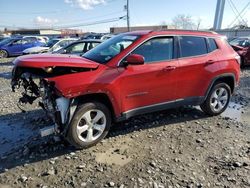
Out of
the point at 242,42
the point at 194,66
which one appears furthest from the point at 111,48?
the point at 242,42

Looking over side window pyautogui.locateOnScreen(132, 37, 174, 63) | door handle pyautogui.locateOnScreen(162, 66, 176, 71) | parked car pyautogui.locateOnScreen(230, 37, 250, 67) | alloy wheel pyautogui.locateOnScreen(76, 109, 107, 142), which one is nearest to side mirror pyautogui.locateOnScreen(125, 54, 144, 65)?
side window pyautogui.locateOnScreen(132, 37, 174, 63)

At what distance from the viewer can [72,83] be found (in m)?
4.52

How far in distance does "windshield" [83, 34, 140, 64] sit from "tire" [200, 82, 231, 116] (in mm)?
2305

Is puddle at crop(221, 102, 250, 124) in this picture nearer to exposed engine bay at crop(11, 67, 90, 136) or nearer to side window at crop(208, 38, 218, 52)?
side window at crop(208, 38, 218, 52)

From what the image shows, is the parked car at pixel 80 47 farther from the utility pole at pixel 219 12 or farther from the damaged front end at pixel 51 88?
the utility pole at pixel 219 12

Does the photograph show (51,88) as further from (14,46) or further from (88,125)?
(14,46)

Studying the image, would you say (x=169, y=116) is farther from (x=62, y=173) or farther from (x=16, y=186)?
(x=16, y=186)

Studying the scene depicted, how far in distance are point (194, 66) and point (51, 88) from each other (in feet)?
9.71

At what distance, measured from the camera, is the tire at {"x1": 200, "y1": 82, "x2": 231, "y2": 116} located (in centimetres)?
654

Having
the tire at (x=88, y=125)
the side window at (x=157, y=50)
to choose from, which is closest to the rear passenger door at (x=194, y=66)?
the side window at (x=157, y=50)

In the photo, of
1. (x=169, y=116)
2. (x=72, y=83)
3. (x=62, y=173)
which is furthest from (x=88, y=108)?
(x=169, y=116)

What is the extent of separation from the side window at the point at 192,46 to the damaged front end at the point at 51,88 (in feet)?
6.97

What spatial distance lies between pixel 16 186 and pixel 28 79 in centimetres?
191

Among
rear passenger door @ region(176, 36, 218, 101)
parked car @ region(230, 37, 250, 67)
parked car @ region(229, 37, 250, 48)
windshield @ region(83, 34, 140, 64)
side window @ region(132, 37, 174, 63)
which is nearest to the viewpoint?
windshield @ region(83, 34, 140, 64)
